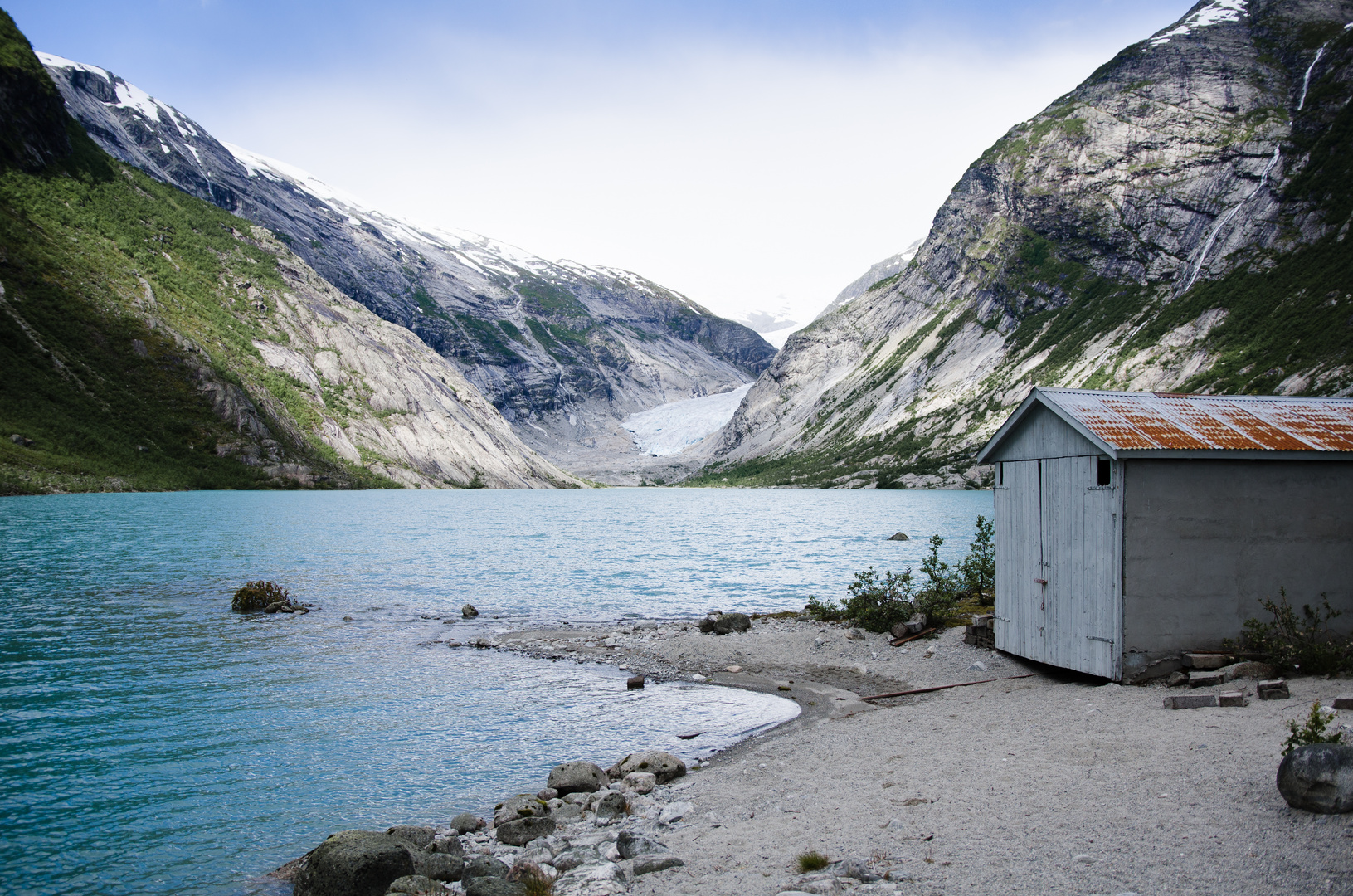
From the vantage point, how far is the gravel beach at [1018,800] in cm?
730

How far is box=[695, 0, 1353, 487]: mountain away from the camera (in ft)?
354

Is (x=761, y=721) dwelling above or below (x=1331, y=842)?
below

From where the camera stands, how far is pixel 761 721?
16422 millimetres

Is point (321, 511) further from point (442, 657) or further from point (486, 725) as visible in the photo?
point (486, 725)

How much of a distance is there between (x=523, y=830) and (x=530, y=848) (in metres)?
0.43

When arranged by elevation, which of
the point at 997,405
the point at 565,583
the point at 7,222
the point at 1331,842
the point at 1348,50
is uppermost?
the point at 1348,50

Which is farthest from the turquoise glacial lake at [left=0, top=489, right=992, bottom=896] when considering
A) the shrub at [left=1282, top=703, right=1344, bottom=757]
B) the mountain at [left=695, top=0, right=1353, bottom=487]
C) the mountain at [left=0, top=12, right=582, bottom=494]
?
the mountain at [left=695, top=0, right=1353, bottom=487]

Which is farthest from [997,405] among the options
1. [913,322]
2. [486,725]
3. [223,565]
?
[486,725]

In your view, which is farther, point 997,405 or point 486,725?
point 997,405

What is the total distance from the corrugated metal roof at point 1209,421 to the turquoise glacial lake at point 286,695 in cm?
882

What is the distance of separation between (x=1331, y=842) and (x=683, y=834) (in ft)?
22.7

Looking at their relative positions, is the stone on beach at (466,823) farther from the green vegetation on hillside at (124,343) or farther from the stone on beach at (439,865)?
the green vegetation on hillside at (124,343)

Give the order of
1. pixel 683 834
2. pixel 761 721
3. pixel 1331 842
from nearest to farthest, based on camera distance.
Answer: pixel 1331 842 → pixel 683 834 → pixel 761 721

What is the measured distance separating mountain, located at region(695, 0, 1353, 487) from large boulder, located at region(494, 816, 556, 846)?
97089 mm
